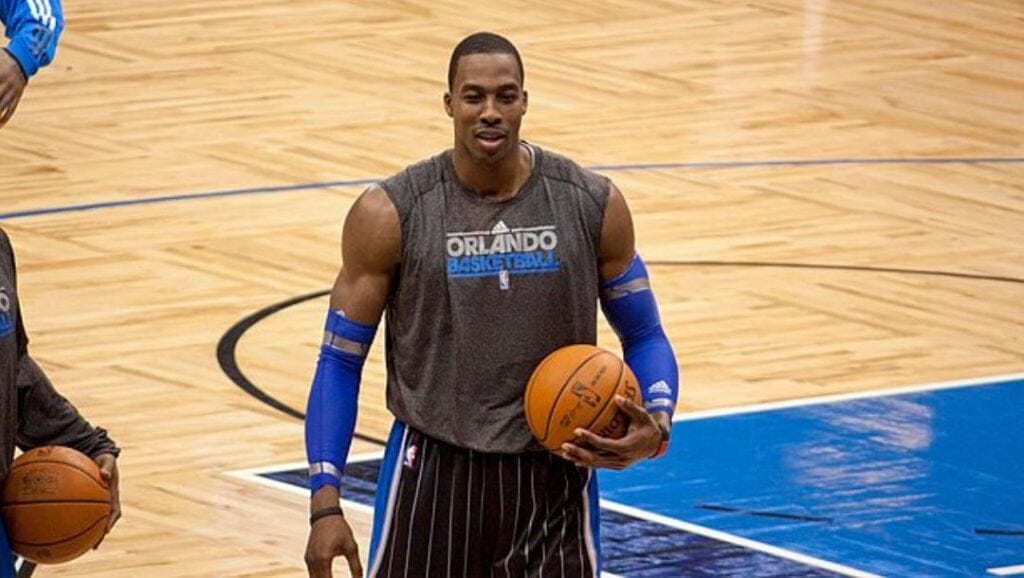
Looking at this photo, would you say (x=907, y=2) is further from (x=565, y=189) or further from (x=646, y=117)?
(x=565, y=189)

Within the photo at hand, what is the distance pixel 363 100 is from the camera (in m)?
16.1

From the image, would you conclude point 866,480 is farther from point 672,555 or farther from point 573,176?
point 573,176

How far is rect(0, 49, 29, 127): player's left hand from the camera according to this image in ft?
19.2

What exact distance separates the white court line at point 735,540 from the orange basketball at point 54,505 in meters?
3.37

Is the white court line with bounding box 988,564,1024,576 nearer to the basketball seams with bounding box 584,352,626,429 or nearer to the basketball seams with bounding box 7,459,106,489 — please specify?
the basketball seams with bounding box 584,352,626,429

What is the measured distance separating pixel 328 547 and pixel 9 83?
128cm

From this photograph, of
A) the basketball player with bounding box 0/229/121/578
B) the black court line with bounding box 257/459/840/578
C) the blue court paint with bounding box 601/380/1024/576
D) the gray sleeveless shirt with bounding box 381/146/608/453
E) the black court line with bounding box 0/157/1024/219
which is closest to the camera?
the basketball player with bounding box 0/229/121/578

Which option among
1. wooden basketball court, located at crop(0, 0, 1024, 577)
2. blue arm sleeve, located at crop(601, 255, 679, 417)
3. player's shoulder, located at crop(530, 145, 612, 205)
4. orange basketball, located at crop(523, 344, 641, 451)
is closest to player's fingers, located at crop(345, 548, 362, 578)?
orange basketball, located at crop(523, 344, 641, 451)

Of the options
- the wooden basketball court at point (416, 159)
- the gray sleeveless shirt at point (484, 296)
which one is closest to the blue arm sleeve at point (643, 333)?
the gray sleeveless shirt at point (484, 296)

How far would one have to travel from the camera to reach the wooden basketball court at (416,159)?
418 inches

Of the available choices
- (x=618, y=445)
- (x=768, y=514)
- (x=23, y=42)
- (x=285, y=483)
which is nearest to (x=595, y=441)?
(x=618, y=445)

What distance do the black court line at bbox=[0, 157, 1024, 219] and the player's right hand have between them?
25.4 ft

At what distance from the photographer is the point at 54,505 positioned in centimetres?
591

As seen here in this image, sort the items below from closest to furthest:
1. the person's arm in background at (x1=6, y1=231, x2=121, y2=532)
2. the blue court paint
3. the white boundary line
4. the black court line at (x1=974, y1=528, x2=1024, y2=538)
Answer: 1. the person's arm in background at (x1=6, y1=231, x2=121, y2=532)
2. the blue court paint
3. the black court line at (x1=974, y1=528, x2=1024, y2=538)
4. the white boundary line
